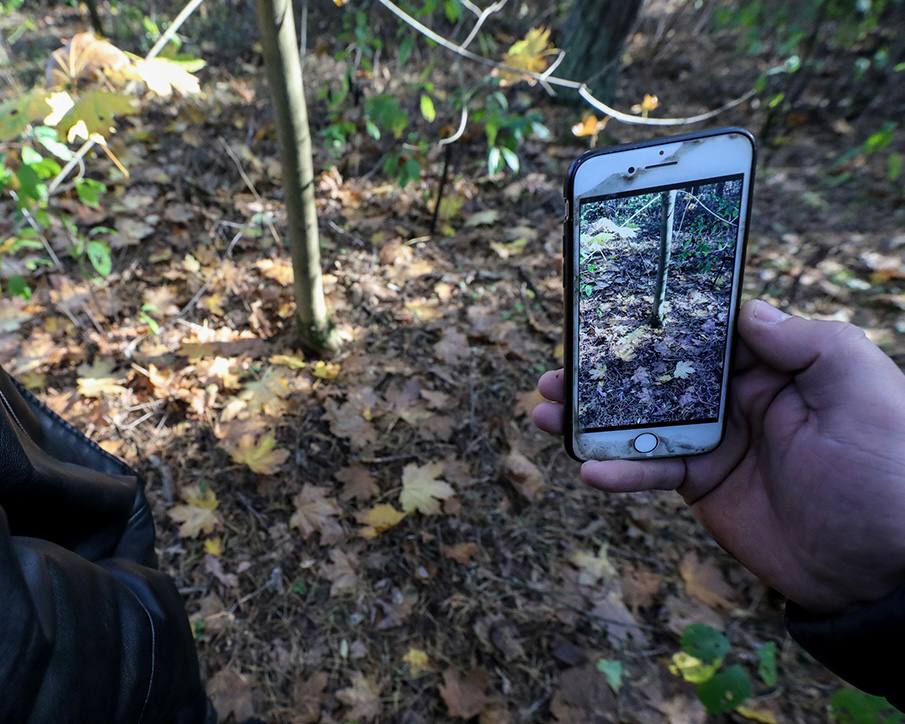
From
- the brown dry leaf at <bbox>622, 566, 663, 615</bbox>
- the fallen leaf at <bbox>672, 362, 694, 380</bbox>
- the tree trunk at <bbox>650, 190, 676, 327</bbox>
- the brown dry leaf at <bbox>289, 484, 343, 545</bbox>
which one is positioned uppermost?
the tree trunk at <bbox>650, 190, 676, 327</bbox>

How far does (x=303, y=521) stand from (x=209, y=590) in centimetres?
44

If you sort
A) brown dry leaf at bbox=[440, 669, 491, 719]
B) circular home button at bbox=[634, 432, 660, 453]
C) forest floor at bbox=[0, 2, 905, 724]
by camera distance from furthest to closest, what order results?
1. forest floor at bbox=[0, 2, 905, 724]
2. brown dry leaf at bbox=[440, 669, 491, 719]
3. circular home button at bbox=[634, 432, 660, 453]

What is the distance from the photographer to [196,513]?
2281mm

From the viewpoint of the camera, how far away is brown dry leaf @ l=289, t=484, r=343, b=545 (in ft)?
7.37

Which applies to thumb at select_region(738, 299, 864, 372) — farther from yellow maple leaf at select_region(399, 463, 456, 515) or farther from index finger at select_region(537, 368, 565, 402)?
yellow maple leaf at select_region(399, 463, 456, 515)

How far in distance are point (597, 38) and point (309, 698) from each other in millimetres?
5682

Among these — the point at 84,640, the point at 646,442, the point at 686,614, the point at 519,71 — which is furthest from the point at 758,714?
the point at 519,71

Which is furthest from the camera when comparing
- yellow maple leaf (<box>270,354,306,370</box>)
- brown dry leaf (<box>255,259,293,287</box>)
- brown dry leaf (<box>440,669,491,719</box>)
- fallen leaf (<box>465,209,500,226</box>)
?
fallen leaf (<box>465,209,500,226</box>)

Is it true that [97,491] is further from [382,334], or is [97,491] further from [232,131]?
[232,131]

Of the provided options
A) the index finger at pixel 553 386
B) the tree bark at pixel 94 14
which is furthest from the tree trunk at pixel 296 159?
the tree bark at pixel 94 14

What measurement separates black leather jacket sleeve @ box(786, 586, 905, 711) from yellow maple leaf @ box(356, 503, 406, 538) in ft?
5.05

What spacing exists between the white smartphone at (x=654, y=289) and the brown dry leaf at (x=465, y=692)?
3.25ft

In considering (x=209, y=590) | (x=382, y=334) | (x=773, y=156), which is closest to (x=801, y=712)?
(x=209, y=590)

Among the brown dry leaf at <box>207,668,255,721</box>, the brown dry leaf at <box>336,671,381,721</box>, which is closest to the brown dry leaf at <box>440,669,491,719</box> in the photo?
the brown dry leaf at <box>336,671,381,721</box>
